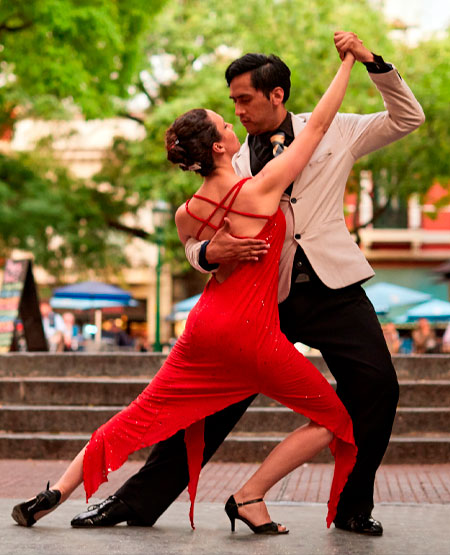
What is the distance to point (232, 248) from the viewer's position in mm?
4184

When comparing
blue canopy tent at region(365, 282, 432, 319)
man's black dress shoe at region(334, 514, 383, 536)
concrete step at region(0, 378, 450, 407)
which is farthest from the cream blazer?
blue canopy tent at region(365, 282, 432, 319)

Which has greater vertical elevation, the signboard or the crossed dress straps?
the crossed dress straps

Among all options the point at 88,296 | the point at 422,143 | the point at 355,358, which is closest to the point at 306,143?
the point at 355,358

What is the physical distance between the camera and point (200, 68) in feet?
101

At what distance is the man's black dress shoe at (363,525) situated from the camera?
4.43 metres

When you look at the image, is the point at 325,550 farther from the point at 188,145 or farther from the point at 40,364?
the point at 40,364

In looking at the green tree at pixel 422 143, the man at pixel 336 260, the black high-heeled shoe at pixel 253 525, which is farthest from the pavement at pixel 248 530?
the green tree at pixel 422 143

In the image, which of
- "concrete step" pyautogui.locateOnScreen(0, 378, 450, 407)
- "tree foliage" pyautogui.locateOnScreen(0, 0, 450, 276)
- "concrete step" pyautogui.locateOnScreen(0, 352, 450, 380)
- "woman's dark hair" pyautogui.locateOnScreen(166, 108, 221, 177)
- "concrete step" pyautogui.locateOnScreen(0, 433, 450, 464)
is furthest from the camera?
"tree foliage" pyautogui.locateOnScreen(0, 0, 450, 276)

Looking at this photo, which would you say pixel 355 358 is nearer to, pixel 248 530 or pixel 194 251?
pixel 194 251

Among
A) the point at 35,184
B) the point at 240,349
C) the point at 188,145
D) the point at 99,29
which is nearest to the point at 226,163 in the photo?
the point at 188,145

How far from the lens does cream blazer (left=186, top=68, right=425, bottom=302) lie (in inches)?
172

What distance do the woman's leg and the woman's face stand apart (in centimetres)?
121

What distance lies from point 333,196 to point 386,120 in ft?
1.27

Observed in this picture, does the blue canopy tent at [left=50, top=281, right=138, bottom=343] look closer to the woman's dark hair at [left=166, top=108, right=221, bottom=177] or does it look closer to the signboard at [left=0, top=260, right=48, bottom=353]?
the signboard at [left=0, top=260, right=48, bottom=353]
